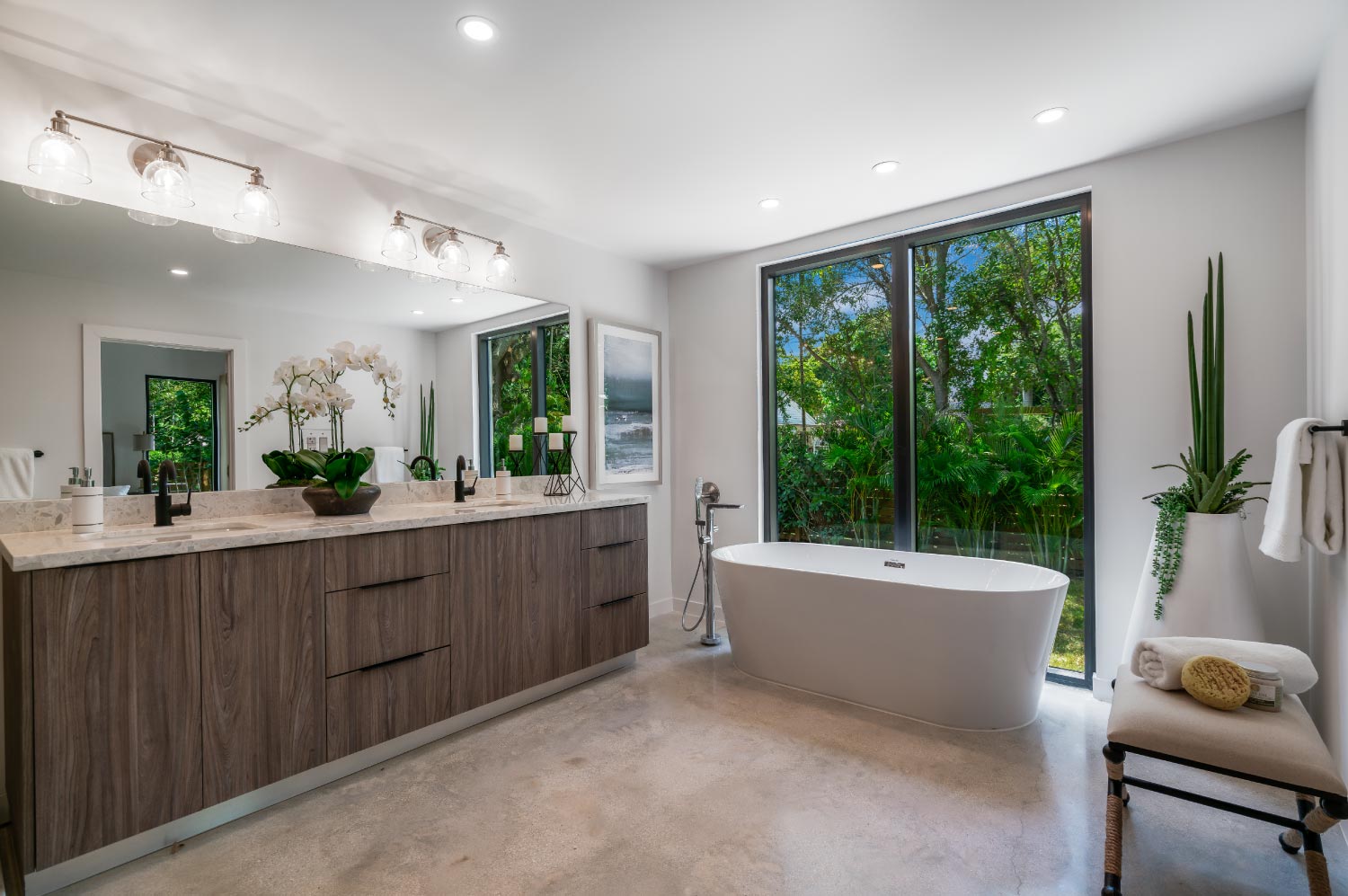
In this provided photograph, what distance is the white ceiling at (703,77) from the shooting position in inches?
73.9

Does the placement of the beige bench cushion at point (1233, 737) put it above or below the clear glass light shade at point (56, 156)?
below

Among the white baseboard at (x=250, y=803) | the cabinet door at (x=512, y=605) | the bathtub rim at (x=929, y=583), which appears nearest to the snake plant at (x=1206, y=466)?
the bathtub rim at (x=929, y=583)

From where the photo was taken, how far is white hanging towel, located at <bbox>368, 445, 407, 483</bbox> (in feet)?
9.68

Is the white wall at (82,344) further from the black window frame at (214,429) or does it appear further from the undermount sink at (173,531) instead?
the undermount sink at (173,531)

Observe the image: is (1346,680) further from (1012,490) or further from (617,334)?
(617,334)

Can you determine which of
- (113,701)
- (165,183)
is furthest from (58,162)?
(113,701)

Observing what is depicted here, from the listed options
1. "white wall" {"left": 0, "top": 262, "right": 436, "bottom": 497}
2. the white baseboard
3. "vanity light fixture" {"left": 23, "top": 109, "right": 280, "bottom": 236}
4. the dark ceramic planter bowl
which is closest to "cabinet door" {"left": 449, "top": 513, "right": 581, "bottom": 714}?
the white baseboard

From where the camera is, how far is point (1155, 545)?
2.45 m

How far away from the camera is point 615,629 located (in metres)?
3.28

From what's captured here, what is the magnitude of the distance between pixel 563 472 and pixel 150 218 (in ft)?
7.09

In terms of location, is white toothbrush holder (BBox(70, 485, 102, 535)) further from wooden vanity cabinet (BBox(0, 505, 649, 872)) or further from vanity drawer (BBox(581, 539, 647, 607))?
vanity drawer (BBox(581, 539, 647, 607))

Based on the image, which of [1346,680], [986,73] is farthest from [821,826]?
[986,73]

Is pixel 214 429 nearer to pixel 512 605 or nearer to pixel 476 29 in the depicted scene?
pixel 512 605

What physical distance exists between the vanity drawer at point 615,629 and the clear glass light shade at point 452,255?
6.03 feet
